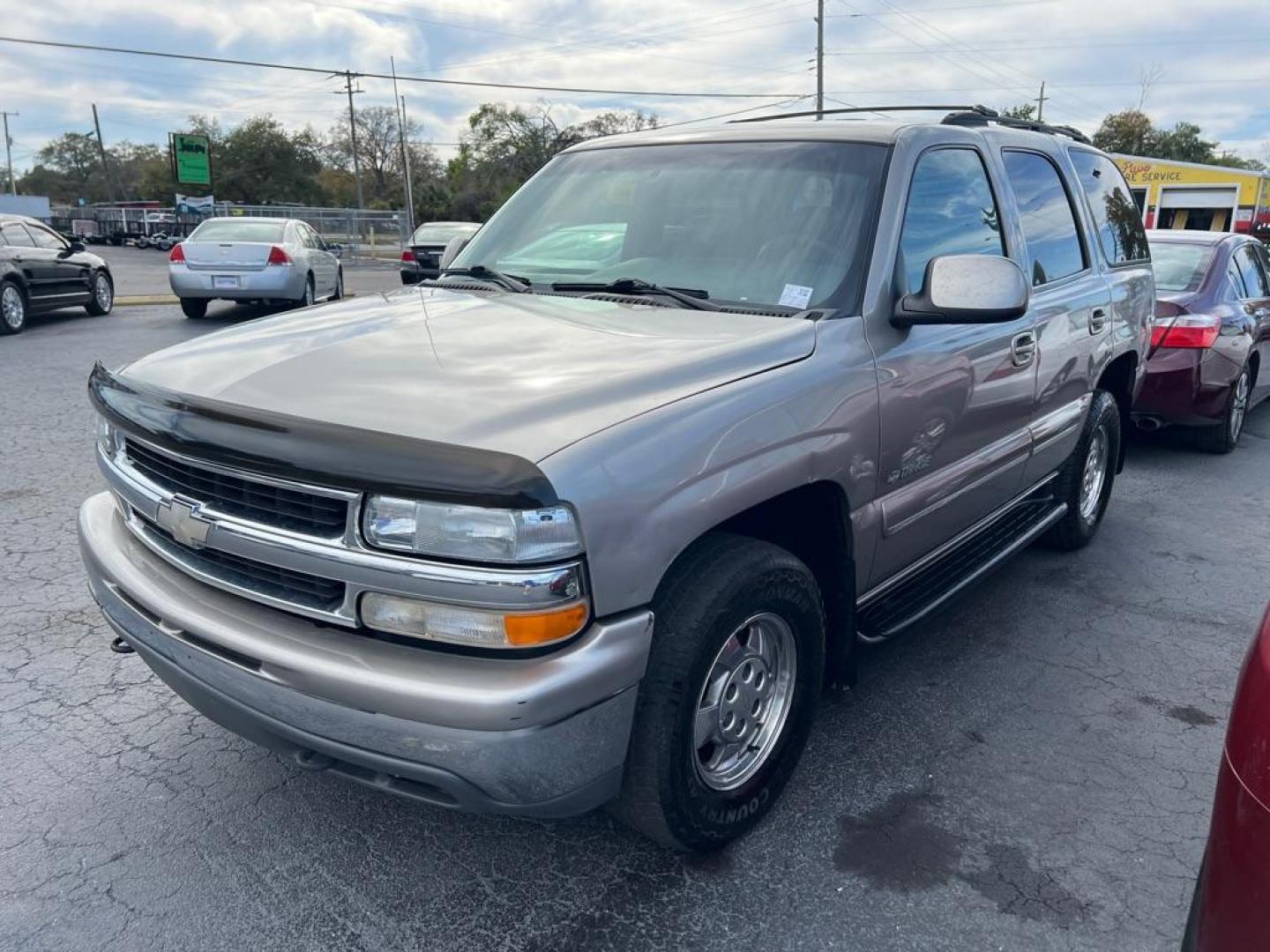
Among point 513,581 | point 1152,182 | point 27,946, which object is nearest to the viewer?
point 513,581

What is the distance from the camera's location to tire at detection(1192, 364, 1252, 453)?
23.9 ft

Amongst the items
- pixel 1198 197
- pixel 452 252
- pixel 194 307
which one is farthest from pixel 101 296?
pixel 1198 197

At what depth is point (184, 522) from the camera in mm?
2412

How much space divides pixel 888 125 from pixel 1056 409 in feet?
5.31

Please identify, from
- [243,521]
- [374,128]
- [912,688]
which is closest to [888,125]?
[912,688]

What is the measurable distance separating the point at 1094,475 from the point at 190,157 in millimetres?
50207

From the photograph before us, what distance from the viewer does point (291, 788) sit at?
300 centimetres

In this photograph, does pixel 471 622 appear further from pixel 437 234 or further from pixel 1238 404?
pixel 437 234

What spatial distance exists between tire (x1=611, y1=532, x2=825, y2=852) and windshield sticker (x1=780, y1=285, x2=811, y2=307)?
0.82 m

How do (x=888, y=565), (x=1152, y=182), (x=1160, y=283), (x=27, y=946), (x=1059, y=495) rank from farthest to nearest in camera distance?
1. (x=1152, y=182)
2. (x=1160, y=283)
3. (x=1059, y=495)
4. (x=888, y=565)
5. (x=27, y=946)

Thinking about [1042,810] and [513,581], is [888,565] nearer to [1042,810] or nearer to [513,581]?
[1042,810]

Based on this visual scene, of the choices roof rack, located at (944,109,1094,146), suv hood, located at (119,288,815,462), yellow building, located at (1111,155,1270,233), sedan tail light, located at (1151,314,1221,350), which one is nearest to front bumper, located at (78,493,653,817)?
suv hood, located at (119,288,815,462)

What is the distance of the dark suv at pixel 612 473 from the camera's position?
6.73 ft

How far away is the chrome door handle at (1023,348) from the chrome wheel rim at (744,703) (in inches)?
65.4
